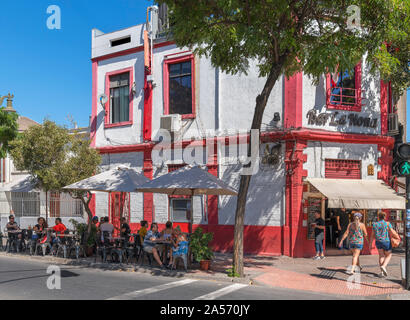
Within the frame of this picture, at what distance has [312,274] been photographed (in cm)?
1132

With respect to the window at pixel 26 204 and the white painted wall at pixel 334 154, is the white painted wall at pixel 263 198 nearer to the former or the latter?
the white painted wall at pixel 334 154

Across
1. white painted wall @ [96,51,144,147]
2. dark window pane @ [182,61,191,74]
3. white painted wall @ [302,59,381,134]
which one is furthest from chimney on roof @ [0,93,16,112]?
white painted wall @ [302,59,381,134]

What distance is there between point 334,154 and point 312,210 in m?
2.08

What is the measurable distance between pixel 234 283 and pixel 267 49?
232 inches

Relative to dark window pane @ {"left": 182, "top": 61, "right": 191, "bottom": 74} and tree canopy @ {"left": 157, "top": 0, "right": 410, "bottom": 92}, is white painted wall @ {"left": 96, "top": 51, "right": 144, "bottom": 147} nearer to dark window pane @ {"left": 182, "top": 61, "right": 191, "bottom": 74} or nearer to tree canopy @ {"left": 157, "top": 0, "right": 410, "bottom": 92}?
dark window pane @ {"left": 182, "top": 61, "right": 191, "bottom": 74}

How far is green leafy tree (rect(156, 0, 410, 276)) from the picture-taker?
1023 cm

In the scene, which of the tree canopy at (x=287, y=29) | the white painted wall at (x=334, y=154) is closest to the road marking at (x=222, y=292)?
the tree canopy at (x=287, y=29)

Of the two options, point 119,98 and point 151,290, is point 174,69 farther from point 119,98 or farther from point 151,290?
point 151,290

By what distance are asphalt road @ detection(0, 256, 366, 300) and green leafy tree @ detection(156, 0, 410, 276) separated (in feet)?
4.57

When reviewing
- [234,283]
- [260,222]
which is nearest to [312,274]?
[234,283]

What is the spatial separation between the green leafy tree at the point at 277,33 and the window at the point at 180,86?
5.28 m

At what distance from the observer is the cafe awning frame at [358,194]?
13.1m

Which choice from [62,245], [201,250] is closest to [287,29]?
[201,250]

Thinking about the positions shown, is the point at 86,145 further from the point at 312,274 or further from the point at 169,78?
the point at 312,274
